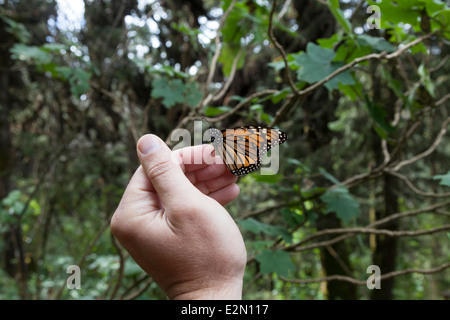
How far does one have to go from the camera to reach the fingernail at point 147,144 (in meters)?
0.96

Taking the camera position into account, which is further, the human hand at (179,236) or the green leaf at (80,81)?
the green leaf at (80,81)

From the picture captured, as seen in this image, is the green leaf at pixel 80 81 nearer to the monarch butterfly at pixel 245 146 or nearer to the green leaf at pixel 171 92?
the green leaf at pixel 171 92

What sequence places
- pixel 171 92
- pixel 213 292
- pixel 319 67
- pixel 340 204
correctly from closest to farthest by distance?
pixel 213 292 < pixel 319 67 < pixel 340 204 < pixel 171 92

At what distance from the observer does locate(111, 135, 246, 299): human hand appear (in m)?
0.86

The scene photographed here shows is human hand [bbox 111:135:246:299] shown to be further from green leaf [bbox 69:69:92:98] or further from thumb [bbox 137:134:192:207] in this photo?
green leaf [bbox 69:69:92:98]

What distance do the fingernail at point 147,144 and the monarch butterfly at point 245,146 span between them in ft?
0.77

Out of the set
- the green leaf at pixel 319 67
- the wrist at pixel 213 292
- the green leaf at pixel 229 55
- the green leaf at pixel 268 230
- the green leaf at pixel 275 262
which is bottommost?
the wrist at pixel 213 292

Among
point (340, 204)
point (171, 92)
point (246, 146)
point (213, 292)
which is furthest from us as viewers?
point (171, 92)

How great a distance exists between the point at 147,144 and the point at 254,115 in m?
1.21

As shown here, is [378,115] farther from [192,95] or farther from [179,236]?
[179,236]

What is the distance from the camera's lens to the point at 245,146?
1.17 metres

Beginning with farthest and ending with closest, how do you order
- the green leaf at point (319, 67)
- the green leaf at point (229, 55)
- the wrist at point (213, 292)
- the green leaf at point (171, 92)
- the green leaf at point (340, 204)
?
the green leaf at point (229, 55) < the green leaf at point (171, 92) < the green leaf at point (340, 204) < the green leaf at point (319, 67) < the wrist at point (213, 292)

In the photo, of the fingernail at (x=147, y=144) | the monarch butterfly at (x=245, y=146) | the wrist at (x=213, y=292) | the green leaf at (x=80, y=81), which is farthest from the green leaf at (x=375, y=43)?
the green leaf at (x=80, y=81)

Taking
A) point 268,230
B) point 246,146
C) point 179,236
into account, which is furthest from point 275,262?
point 179,236
